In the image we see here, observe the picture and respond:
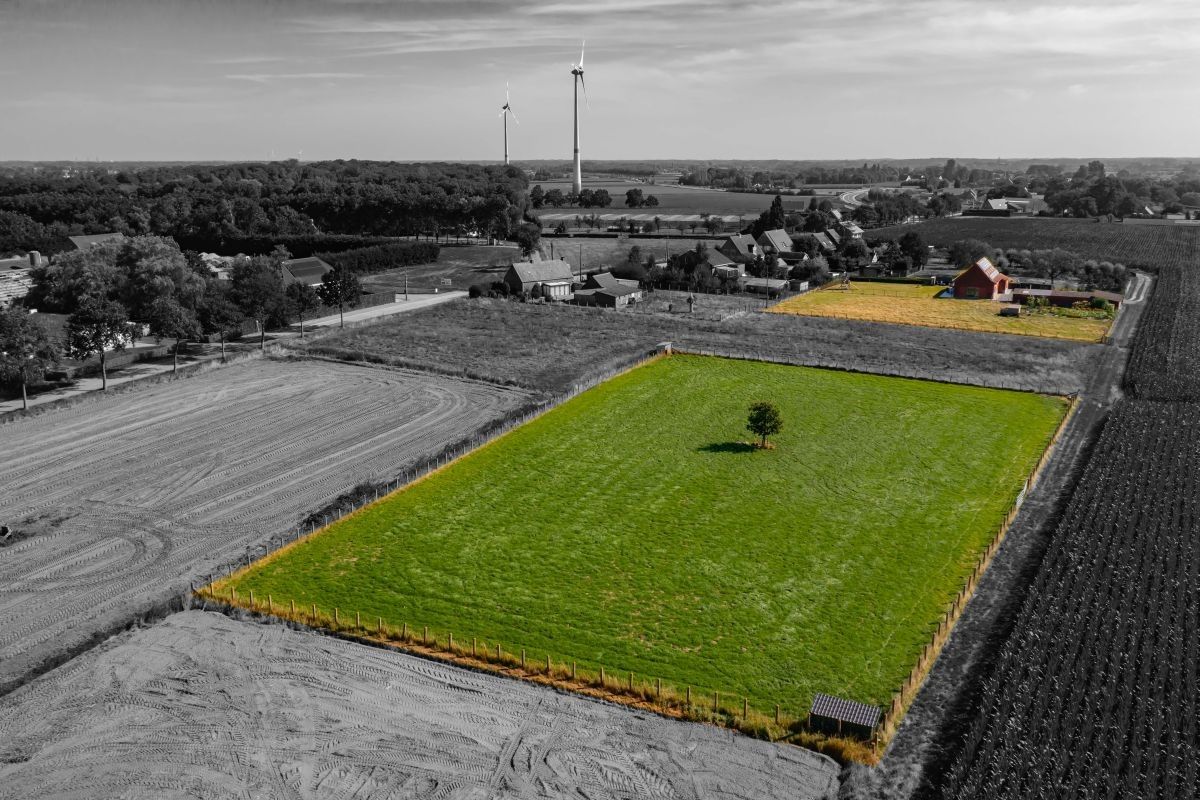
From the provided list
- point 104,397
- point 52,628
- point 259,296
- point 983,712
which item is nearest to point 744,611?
point 983,712

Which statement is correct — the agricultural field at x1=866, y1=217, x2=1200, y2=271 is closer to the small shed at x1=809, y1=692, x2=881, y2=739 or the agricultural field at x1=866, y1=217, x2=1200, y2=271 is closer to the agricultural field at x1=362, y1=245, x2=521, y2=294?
the agricultural field at x1=362, y1=245, x2=521, y2=294

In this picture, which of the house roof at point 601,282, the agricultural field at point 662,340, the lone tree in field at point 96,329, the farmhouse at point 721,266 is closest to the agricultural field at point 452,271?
the house roof at point 601,282

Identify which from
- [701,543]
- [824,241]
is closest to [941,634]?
[701,543]

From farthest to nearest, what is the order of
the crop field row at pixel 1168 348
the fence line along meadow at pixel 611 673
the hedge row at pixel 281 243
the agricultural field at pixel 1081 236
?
the agricultural field at pixel 1081 236 → the hedge row at pixel 281 243 → the crop field row at pixel 1168 348 → the fence line along meadow at pixel 611 673

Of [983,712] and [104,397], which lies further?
[104,397]

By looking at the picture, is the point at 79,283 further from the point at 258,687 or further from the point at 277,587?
the point at 258,687

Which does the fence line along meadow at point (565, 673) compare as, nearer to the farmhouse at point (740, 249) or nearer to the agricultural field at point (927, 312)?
the agricultural field at point (927, 312)
